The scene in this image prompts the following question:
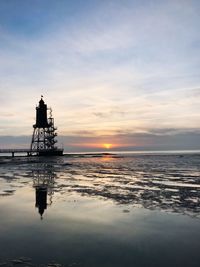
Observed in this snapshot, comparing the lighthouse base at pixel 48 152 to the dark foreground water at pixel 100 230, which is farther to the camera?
the lighthouse base at pixel 48 152

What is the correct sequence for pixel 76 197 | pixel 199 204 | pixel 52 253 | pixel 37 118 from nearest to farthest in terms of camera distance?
pixel 52 253
pixel 199 204
pixel 76 197
pixel 37 118

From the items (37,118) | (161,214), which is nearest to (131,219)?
(161,214)

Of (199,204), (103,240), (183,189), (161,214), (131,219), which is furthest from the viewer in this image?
(183,189)

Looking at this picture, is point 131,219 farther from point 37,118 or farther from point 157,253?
point 37,118

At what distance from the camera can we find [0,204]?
16688mm

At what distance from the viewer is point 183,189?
22.5 metres

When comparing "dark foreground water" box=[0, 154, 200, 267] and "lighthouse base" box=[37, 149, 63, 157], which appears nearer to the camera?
"dark foreground water" box=[0, 154, 200, 267]

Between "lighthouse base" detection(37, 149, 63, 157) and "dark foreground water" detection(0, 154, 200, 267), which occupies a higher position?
"lighthouse base" detection(37, 149, 63, 157)

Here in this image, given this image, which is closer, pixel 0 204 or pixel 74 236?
pixel 74 236

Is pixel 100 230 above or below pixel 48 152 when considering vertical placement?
below

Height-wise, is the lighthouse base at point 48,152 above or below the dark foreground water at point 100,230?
above

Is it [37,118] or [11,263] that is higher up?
[37,118]

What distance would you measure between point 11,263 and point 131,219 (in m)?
6.32

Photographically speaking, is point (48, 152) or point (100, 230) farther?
point (48, 152)
